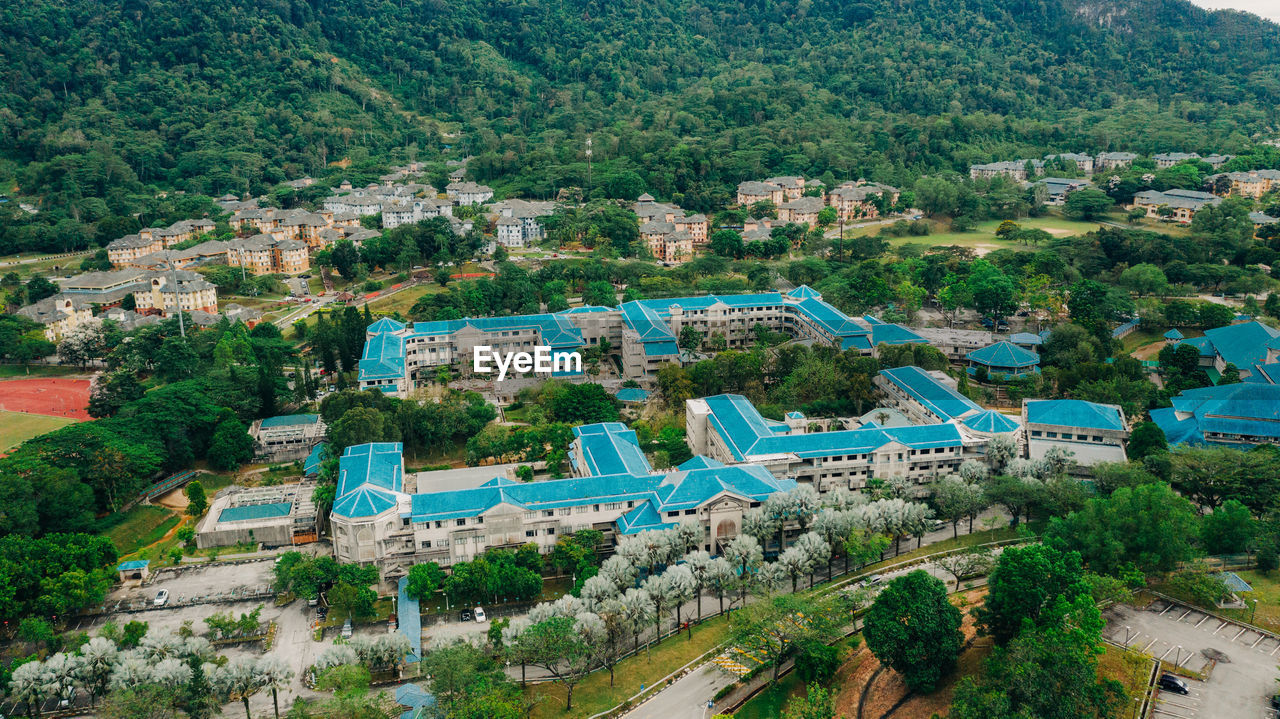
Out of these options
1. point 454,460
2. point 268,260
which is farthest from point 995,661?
point 268,260

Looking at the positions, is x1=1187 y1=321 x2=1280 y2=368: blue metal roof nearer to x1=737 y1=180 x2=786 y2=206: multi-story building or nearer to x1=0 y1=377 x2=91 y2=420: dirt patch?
x1=737 y1=180 x2=786 y2=206: multi-story building

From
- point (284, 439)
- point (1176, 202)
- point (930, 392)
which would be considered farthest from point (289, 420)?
point (1176, 202)

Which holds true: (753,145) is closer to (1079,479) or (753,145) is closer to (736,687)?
(1079,479)

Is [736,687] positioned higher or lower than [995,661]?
lower

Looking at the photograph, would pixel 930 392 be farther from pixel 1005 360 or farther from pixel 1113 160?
pixel 1113 160

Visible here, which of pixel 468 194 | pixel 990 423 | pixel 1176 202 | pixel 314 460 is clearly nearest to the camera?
pixel 990 423

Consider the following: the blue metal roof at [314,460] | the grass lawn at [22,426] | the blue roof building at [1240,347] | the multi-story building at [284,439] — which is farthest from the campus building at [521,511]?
the blue roof building at [1240,347]

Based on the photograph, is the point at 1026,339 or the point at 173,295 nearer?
the point at 1026,339
